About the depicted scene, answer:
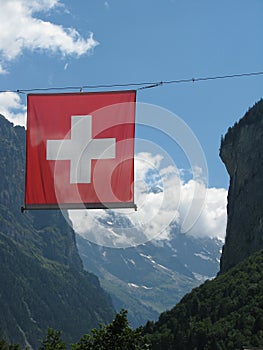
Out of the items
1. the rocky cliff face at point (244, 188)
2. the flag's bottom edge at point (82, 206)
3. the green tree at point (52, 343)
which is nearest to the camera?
the flag's bottom edge at point (82, 206)

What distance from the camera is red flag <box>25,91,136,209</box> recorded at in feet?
61.6

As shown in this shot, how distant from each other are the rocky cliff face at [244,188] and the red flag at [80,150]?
14803 centimetres

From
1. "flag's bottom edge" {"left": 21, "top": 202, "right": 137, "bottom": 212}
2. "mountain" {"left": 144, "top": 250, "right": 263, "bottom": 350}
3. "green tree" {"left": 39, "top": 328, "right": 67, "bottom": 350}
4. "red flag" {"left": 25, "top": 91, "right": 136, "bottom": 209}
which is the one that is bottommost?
"mountain" {"left": 144, "top": 250, "right": 263, "bottom": 350}

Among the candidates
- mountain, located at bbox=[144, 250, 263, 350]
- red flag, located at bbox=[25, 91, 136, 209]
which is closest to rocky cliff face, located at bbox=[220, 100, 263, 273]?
mountain, located at bbox=[144, 250, 263, 350]

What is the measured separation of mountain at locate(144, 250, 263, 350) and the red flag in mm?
92774

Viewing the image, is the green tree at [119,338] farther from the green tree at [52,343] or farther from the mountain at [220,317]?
the mountain at [220,317]

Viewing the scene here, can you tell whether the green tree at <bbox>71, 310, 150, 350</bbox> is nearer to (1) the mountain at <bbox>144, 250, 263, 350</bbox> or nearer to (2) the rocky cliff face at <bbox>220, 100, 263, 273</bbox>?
(1) the mountain at <bbox>144, 250, 263, 350</bbox>

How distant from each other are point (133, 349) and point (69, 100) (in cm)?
2810

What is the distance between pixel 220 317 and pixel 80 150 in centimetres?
11885

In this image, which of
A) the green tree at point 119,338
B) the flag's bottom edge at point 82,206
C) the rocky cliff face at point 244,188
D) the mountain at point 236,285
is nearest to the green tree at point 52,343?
the green tree at point 119,338

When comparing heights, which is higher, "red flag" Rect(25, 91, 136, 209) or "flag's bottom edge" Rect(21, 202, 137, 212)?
"red flag" Rect(25, 91, 136, 209)

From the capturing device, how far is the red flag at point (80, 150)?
18.8 m

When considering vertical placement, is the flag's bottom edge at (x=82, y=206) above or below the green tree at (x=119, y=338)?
above

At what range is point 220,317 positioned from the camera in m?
132
